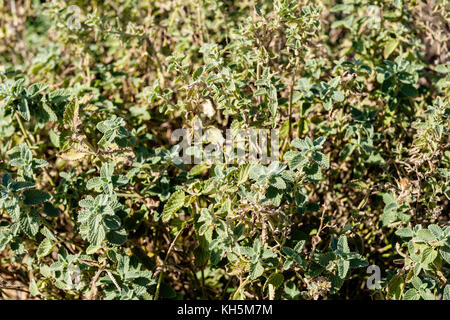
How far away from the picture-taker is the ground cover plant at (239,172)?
1604 mm

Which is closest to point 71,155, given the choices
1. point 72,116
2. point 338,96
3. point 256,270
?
point 72,116

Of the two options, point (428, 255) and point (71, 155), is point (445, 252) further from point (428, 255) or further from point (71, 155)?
point (71, 155)

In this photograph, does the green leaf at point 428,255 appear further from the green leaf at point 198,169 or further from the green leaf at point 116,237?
the green leaf at point 116,237

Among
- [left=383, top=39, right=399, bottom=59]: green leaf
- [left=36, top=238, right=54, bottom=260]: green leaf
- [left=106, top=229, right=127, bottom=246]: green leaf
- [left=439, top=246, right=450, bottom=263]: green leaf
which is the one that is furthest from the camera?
[left=383, top=39, right=399, bottom=59]: green leaf

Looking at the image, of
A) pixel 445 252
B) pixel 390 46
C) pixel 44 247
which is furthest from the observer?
pixel 390 46

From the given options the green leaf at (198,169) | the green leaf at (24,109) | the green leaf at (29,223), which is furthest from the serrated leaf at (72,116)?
the green leaf at (198,169)

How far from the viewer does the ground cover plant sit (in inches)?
63.2

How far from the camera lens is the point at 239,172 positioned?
63.6 inches

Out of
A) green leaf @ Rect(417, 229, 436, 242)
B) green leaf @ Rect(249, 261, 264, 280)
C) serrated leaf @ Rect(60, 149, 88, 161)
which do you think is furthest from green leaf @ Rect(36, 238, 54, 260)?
green leaf @ Rect(417, 229, 436, 242)

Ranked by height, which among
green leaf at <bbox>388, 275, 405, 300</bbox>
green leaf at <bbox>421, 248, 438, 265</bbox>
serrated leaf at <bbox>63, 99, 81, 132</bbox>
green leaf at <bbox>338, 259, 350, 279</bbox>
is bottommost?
green leaf at <bbox>388, 275, 405, 300</bbox>

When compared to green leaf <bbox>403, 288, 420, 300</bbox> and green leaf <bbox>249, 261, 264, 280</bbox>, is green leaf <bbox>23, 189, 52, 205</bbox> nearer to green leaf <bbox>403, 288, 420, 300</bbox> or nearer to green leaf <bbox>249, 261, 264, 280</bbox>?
green leaf <bbox>249, 261, 264, 280</bbox>

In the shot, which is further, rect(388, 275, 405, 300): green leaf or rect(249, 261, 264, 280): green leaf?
rect(388, 275, 405, 300): green leaf
